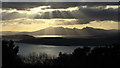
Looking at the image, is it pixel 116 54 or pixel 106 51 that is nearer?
pixel 116 54

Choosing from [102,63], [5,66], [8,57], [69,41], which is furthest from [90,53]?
[69,41]

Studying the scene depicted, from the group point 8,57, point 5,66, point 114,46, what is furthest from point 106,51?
point 5,66

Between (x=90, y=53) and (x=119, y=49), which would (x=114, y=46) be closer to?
(x=119, y=49)

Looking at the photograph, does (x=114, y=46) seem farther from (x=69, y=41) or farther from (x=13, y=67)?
(x=69, y=41)

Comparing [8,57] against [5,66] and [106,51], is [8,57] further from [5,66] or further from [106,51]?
[106,51]

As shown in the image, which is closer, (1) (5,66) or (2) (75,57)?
(1) (5,66)

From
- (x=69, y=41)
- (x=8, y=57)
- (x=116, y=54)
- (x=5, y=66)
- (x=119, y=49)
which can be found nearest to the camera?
(x=5, y=66)

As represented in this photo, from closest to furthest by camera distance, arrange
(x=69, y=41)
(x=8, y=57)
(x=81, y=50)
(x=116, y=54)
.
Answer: (x=8, y=57) < (x=116, y=54) < (x=81, y=50) < (x=69, y=41)

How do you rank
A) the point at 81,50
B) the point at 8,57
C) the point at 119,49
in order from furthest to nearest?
1. the point at 81,50
2. the point at 119,49
3. the point at 8,57

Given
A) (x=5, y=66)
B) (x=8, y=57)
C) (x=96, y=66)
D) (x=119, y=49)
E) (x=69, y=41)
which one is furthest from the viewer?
(x=69, y=41)
